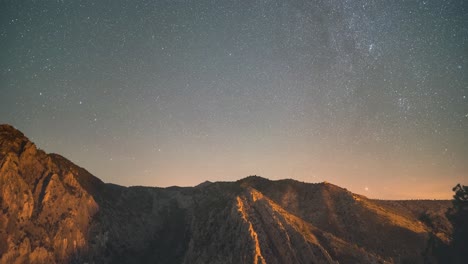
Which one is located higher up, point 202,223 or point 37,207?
point 202,223

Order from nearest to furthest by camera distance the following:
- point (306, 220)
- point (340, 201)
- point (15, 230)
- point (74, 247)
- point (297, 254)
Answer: point (297, 254) < point (15, 230) < point (74, 247) < point (306, 220) < point (340, 201)

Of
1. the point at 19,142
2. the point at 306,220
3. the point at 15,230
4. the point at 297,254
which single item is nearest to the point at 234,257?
the point at 297,254


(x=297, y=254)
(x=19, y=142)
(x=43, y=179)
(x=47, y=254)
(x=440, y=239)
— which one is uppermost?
(x=19, y=142)

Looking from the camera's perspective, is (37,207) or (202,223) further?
(202,223)

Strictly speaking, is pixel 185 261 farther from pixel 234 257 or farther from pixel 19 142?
pixel 19 142

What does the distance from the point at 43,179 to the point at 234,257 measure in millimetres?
48792

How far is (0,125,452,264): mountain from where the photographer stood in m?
A: 60.9

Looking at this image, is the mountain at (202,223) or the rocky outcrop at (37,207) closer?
the mountain at (202,223)

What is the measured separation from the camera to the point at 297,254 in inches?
2303

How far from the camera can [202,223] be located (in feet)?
237

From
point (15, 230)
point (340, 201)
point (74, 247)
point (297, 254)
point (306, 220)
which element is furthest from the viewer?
point (340, 201)

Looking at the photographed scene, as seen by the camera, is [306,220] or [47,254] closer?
[47,254]

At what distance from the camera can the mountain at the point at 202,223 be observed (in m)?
60.9

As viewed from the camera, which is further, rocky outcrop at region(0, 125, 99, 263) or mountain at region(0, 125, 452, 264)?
rocky outcrop at region(0, 125, 99, 263)
